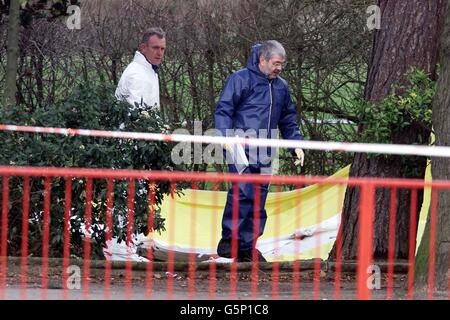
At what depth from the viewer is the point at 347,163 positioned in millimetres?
13727

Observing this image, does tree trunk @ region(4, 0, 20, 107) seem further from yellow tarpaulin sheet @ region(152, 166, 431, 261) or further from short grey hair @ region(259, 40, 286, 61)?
short grey hair @ region(259, 40, 286, 61)

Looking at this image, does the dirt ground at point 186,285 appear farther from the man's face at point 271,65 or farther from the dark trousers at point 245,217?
the man's face at point 271,65

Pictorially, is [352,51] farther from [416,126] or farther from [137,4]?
[416,126]

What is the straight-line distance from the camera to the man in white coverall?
32.6ft

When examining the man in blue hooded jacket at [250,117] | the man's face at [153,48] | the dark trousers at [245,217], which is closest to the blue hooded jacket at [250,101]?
the man in blue hooded jacket at [250,117]

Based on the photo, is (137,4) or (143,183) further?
(137,4)

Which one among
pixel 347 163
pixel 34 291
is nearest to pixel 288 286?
pixel 34 291

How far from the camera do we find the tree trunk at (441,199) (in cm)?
750

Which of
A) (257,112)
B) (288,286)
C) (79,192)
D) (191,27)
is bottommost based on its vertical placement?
(288,286)

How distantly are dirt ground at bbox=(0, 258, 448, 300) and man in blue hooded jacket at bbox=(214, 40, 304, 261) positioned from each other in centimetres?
54

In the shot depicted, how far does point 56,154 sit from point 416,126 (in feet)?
9.19

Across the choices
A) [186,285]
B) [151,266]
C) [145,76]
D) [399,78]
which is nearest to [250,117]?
[145,76]

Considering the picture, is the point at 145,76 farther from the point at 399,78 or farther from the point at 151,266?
the point at 151,266

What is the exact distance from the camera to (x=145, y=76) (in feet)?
33.1
